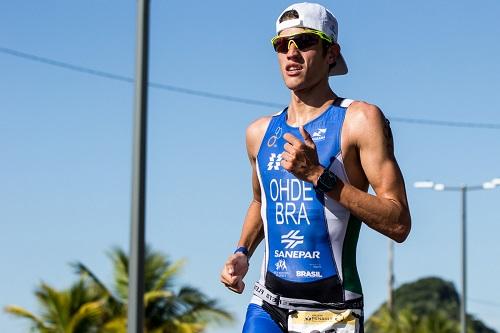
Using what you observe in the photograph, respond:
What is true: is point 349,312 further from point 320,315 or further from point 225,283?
point 225,283

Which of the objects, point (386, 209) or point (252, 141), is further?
point (252, 141)

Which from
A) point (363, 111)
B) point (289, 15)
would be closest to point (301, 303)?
point (363, 111)

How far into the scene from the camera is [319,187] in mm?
6695

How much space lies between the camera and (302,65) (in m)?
7.05

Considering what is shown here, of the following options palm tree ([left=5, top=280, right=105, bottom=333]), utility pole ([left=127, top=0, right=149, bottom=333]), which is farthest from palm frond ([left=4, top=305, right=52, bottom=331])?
utility pole ([left=127, top=0, right=149, bottom=333])

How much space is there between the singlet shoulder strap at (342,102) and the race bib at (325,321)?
980 mm

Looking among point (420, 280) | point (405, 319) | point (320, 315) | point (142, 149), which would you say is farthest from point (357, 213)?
point (420, 280)

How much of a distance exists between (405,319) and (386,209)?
144ft

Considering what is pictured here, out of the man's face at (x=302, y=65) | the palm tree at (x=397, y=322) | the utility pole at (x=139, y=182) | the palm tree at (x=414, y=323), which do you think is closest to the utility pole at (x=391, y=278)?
the palm tree at (x=397, y=322)

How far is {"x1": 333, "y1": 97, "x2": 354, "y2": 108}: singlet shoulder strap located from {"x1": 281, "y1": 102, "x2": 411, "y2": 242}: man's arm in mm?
44

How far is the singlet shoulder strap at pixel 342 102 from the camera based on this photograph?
278 inches

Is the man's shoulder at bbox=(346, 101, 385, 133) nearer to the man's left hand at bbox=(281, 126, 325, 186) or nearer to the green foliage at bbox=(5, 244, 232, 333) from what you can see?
the man's left hand at bbox=(281, 126, 325, 186)

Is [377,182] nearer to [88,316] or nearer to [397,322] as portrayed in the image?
[88,316]

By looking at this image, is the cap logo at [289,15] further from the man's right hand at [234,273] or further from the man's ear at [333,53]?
the man's right hand at [234,273]
